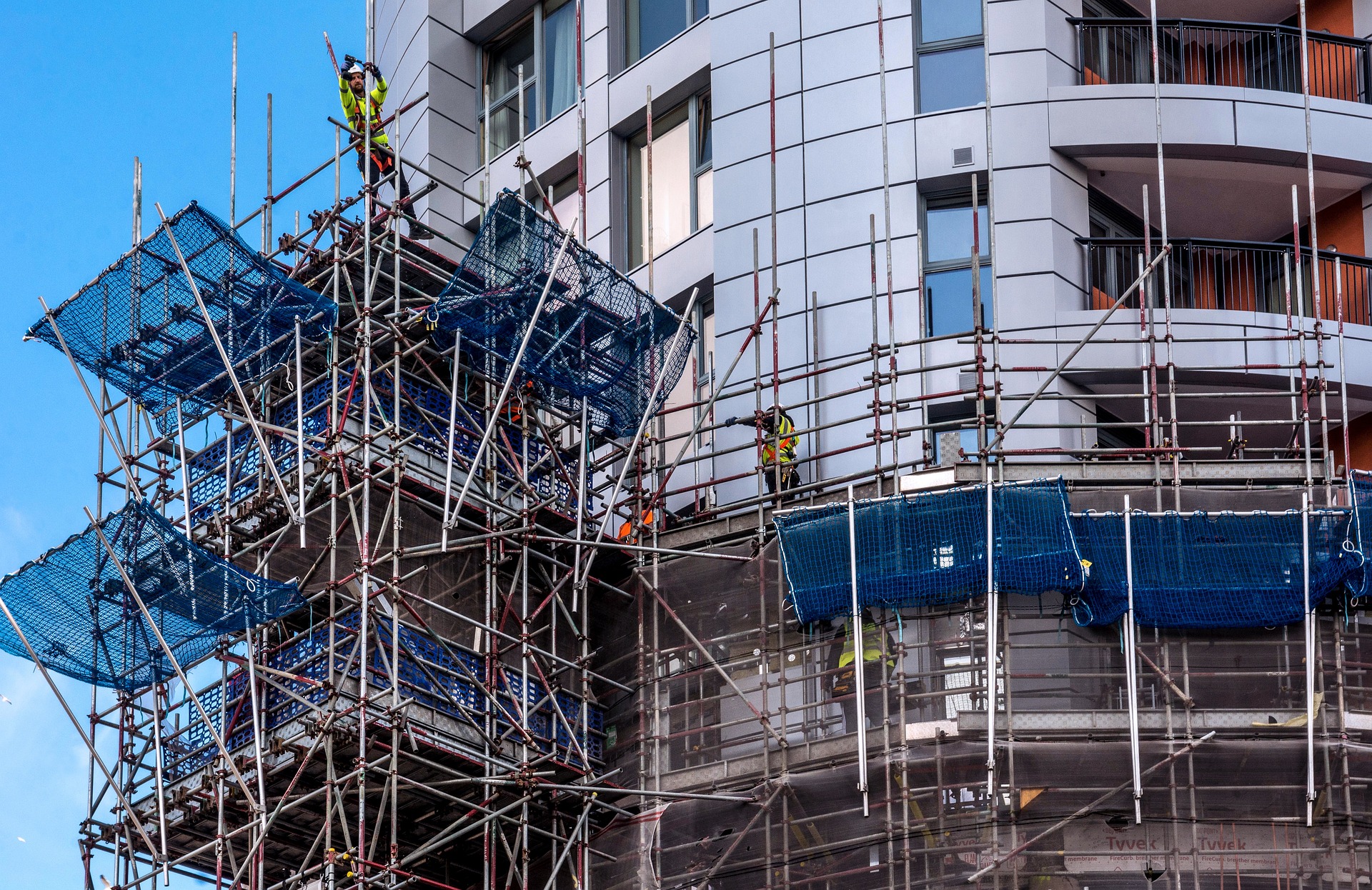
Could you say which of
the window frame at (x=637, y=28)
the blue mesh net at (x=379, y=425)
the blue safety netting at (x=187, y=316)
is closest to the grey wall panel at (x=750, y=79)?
the window frame at (x=637, y=28)

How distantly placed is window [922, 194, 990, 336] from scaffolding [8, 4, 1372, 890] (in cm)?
61

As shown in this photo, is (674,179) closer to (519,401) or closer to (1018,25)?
(519,401)

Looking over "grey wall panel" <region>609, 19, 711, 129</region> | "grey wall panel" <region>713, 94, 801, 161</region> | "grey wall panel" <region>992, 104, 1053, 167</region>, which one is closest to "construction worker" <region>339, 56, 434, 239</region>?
"grey wall panel" <region>609, 19, 711, 129</region>

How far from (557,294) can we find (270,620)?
560 cm

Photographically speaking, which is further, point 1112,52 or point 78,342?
point 1112,52

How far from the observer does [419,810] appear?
26578 millimetres

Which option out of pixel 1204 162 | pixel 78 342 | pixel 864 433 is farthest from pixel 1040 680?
pixel 78 342

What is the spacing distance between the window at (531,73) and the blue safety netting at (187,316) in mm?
7981

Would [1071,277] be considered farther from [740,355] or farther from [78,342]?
[78,342]

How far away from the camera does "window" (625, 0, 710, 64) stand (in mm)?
32969

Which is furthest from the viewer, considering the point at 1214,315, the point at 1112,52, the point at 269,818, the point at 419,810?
the point at 1112,52

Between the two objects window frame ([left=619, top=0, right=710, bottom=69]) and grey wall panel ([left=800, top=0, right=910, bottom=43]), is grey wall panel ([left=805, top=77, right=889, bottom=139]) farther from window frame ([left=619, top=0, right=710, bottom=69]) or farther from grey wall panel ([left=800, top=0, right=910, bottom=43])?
window frame ([left=619, top=0, right=710, bottom=69])

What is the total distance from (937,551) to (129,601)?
30.9 feet

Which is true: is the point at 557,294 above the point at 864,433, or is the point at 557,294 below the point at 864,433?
above
